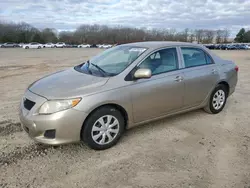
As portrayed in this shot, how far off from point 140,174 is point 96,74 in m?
1.69

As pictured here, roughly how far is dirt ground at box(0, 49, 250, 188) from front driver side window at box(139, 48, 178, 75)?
3.66 feet

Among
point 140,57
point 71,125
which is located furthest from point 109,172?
point 140,57

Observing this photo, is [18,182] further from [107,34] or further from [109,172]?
[107,34]

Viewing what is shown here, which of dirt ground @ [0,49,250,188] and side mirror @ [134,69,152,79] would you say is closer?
dirt ground @ [0,49,250,188]

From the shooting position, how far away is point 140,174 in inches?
114

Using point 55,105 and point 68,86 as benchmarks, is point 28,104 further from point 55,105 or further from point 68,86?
point 68,86

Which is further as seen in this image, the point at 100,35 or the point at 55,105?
the point at 100,35

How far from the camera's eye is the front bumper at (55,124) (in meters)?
3.04

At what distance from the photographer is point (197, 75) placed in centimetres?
438

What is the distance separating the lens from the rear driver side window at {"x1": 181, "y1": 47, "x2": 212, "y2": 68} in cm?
436

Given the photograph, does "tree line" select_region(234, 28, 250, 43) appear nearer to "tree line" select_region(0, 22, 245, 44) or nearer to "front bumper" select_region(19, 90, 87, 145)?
"tree line" select_region(0, 22, 245, 44)

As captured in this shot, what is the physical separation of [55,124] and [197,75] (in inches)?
109

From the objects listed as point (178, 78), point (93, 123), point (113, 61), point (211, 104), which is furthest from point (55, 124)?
point (211, 104)

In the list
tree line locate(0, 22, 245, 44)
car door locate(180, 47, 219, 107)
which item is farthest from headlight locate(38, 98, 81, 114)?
tree line locate(0, 22, 245, 44)
